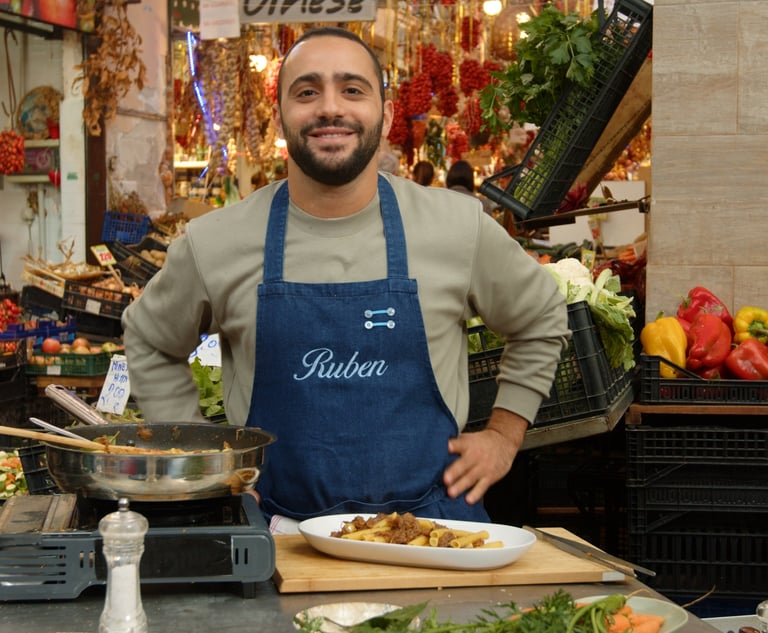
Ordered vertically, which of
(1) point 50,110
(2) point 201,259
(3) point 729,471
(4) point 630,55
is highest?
(1) point 50,110

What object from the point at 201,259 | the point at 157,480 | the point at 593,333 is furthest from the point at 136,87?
the point at 157,480

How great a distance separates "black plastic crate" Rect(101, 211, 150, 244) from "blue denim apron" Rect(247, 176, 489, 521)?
28.4ft

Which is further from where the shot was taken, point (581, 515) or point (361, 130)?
point (581, 515)

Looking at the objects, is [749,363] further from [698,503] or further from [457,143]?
[457,143]

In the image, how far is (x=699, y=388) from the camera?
15.0 ft

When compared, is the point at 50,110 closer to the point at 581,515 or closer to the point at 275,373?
the point at 581,515

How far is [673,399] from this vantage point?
4.55 meters

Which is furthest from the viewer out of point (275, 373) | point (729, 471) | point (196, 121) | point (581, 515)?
point (196, 121)

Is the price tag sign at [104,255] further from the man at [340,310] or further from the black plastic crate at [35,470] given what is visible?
the man at [340,310]

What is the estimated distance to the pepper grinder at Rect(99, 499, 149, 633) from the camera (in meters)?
1.91

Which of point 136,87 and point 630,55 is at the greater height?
→ point 136,87

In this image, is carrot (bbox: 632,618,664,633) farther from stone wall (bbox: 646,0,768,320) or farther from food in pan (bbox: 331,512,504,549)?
stone wall (bbox: 646,0,768,320)

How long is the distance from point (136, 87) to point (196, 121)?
1.17 metres

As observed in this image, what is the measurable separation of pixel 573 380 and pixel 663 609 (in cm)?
225
